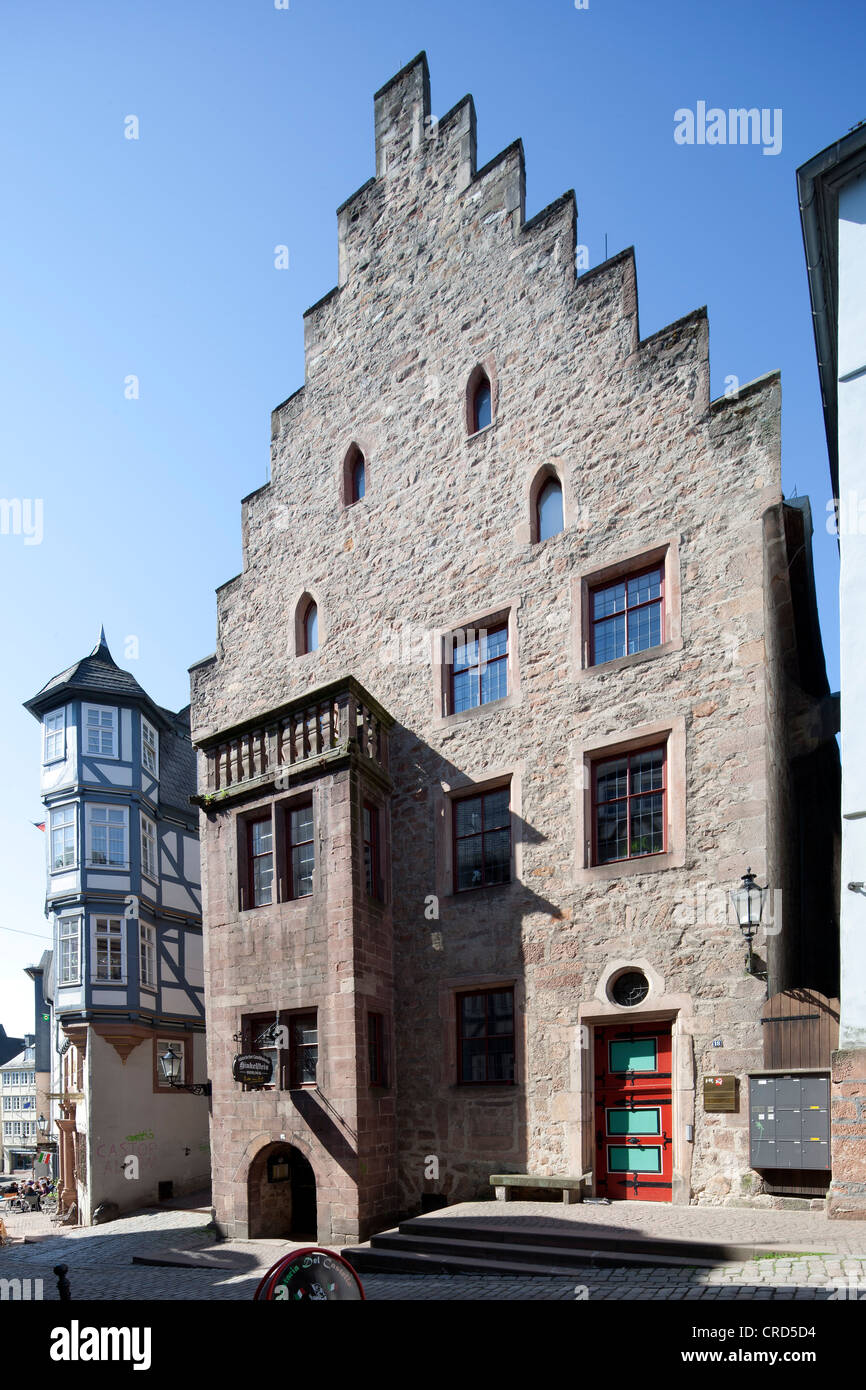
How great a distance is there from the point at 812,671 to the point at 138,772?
18.1m

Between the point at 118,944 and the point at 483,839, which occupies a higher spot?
the point at 483,839

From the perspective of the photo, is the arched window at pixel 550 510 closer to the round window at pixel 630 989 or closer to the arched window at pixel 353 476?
the arched window at pixel 353 476

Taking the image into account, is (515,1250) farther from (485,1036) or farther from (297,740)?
(297,740)

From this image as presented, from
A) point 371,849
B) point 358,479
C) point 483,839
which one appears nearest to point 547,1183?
point 483,839

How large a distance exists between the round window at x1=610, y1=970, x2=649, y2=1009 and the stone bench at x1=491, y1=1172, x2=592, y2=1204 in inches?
84.9

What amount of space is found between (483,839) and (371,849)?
5.72 feet

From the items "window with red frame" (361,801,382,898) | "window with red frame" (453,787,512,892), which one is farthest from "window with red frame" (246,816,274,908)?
"window with red frame" (453,787,512,892)

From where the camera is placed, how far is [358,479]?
18641mm

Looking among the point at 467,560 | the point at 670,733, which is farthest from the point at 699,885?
the point at 467,560

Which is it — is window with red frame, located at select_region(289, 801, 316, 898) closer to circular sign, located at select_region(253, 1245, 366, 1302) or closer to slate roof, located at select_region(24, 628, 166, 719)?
circular sign, located at select_region(253, 1245, 366, 1302)

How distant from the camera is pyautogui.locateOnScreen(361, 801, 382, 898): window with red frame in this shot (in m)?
15.6

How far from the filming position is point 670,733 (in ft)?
43.7

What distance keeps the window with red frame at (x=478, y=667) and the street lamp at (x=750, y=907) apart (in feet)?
16.1

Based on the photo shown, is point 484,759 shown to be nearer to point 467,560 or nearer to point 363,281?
point 467,560
